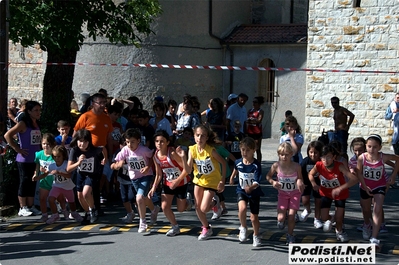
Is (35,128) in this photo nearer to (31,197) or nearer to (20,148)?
(20,148)

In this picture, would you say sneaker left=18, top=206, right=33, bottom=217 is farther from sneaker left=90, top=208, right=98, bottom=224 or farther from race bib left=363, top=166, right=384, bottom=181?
race bib left=363, top=166, right=384, bottom=181

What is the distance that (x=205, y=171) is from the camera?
880cm

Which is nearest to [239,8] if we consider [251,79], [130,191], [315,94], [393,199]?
[251,79]

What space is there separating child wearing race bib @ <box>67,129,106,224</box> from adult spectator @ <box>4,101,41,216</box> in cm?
100

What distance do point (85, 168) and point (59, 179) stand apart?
0.45m

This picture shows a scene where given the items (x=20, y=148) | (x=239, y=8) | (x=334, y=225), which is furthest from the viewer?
(x=239, y=8)

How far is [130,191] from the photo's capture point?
979 cm

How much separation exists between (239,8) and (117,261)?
1923 centimetres

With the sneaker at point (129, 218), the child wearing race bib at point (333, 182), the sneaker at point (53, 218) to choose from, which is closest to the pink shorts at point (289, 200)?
the child wearing race bib at point (333, 182)

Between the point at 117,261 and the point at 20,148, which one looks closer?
the point at 117,261

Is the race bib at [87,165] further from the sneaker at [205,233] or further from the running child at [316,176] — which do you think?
the running child at [316,176]

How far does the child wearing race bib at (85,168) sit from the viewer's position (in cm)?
971

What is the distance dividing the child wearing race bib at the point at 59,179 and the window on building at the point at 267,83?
587 inches

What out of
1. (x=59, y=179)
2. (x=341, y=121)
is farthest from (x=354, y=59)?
(x=59, y=179)
